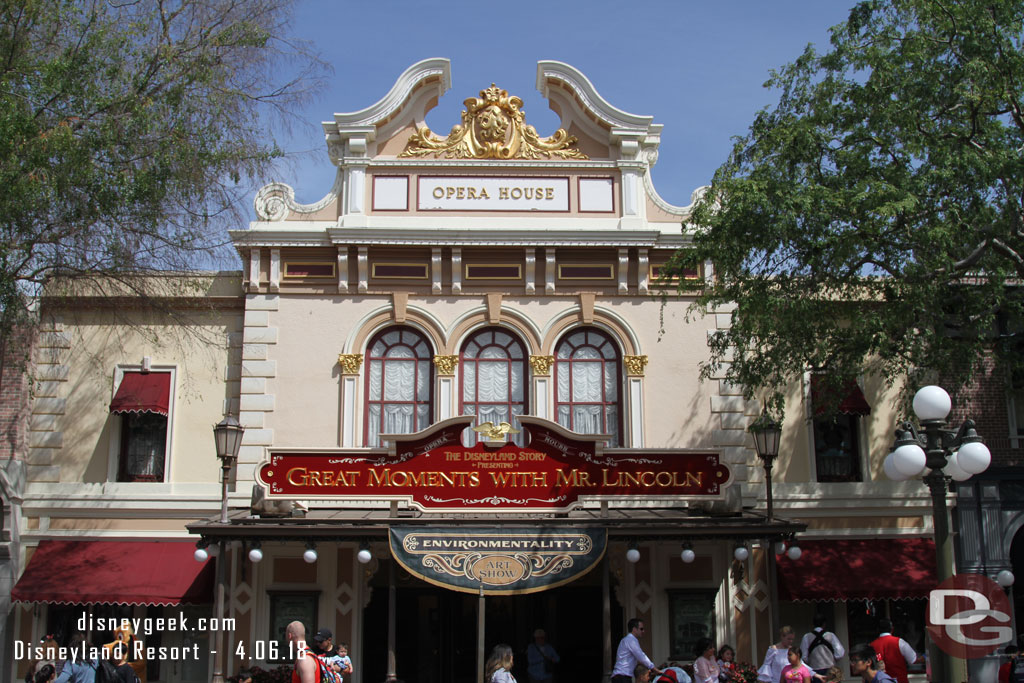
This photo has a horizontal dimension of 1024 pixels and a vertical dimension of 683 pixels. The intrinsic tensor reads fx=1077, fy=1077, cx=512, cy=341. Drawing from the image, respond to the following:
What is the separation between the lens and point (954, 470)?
10.6 m

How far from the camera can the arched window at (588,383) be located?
723 inches

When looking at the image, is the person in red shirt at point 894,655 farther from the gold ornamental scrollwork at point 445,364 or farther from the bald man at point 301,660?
the gold ornamental scrollwork at point 445,364

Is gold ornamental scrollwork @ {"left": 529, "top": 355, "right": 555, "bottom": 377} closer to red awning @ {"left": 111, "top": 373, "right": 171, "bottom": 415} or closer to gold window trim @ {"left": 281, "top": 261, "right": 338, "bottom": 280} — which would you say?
gold window trim @ {"left": 281, "top": 261, "right": 338, "bottom": 280}

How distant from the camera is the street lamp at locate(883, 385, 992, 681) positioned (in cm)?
1025

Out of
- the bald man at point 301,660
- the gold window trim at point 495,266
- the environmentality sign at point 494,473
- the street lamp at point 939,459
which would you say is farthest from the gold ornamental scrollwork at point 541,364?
the bald man at point 301,660

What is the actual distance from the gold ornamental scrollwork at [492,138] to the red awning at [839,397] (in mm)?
5767

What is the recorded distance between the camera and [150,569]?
673 inches

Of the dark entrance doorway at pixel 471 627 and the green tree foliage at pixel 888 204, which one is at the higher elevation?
the green tree foliage at pixel 888 204

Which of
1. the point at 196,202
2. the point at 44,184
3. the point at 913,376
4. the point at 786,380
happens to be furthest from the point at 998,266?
the point at 44,184

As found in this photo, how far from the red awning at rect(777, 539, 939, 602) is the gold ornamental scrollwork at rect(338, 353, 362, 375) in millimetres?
7695

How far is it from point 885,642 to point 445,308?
8962 mm

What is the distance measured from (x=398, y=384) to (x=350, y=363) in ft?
2.93

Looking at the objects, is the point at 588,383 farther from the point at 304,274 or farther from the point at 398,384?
the point at 304,274

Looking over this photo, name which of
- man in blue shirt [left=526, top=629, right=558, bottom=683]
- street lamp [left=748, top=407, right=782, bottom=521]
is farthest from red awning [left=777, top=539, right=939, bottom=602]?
man in blue shirt [left=526, top=629, right=558, bottom=683]
